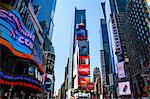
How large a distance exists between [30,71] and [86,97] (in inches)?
3091

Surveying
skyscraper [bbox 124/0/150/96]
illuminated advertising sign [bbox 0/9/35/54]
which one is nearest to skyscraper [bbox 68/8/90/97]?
skyscraper [bbox 124/0/150/96]

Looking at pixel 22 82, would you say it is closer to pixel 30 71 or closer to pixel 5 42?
pixel 5 42

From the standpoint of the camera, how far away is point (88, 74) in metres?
116

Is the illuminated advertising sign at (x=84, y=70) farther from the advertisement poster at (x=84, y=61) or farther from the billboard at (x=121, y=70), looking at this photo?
the billboard at (x=121, y=70)

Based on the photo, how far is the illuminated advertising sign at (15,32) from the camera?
27.4m

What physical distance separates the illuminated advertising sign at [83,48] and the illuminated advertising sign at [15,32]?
97501 millimetres

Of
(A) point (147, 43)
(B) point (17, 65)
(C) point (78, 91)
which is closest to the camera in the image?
(B) point (17, 65)

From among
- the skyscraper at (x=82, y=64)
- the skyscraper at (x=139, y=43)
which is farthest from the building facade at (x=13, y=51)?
the skyscraper at (x=82, y=64)

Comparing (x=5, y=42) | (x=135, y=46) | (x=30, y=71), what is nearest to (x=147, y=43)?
(x=135, y=46)

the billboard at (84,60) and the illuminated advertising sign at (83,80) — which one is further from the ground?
the billboard at (84,60)

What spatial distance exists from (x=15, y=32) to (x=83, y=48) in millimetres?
104899

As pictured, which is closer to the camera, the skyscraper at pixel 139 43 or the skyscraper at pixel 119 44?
the skyscraper at pixel 139 43

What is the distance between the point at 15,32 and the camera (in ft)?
102

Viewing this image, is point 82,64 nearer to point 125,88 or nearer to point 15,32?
point 125,88
